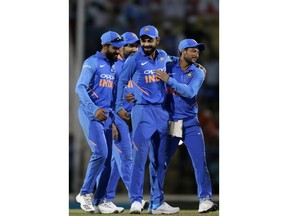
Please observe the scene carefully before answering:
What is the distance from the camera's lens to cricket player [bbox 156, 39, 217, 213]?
14.8ft

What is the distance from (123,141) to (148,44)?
637 mm

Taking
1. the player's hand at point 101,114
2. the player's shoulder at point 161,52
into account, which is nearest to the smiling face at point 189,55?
the player's shoulder at point 161,52

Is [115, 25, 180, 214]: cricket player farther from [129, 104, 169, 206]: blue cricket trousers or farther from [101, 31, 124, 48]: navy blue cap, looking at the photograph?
[101, 31, 124, 48]: navy blue cap

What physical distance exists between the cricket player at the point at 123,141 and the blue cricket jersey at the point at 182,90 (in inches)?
10.2

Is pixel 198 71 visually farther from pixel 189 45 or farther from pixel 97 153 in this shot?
pixel 97 153

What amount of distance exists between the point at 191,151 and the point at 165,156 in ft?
0.58

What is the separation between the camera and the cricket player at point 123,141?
4613 millimetres

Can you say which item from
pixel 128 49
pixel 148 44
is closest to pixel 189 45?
pixel 148 44

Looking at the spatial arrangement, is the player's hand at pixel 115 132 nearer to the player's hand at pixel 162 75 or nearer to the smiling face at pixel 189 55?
the player's hand at pixel 162 75

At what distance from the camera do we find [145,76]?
4512mm
